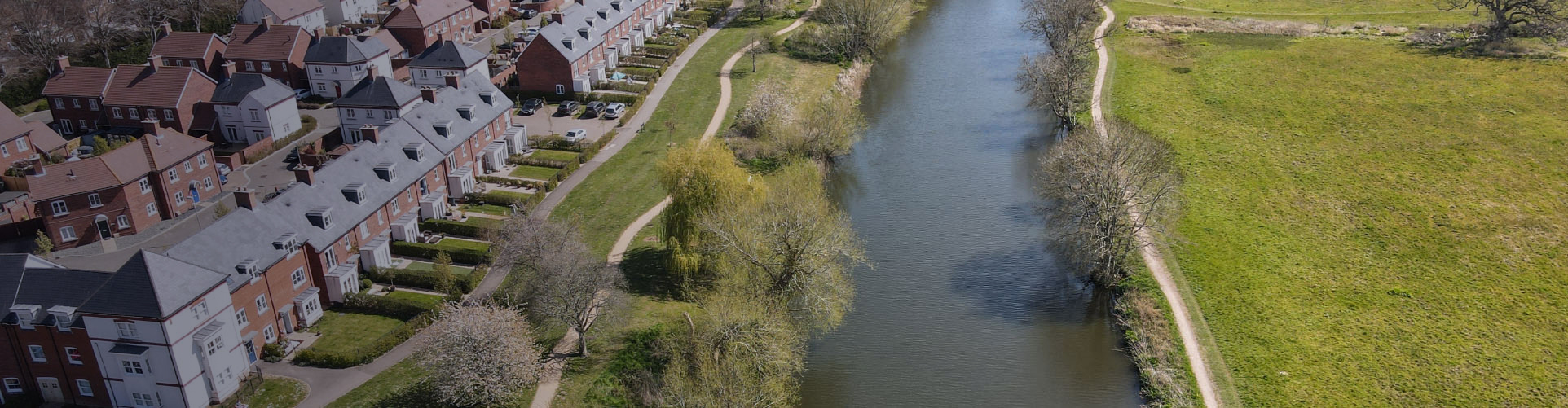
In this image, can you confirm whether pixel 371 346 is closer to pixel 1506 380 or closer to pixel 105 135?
pixel 105 135

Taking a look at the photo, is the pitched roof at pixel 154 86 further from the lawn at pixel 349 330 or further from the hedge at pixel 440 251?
the lawn at pixel 349 330

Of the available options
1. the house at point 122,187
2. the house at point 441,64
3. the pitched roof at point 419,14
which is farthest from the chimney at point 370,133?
the pitched roof at point 419,14

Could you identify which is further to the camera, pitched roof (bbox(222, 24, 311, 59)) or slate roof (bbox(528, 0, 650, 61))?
pitched roof (bbox(222, 24, 311, 59))

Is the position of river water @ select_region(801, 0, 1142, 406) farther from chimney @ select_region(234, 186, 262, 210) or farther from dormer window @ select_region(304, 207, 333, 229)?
chimney @ select_region(234, 186, 262, 210)

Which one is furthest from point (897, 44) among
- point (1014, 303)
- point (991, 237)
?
point (1014, 303)

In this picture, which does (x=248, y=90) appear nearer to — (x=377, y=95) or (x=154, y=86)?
(x=154, y=86)

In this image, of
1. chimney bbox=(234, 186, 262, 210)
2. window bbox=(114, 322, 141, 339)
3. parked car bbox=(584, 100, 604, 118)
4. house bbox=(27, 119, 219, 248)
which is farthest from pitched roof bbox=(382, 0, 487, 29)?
window bbox=(114, 322, 141, 339)
